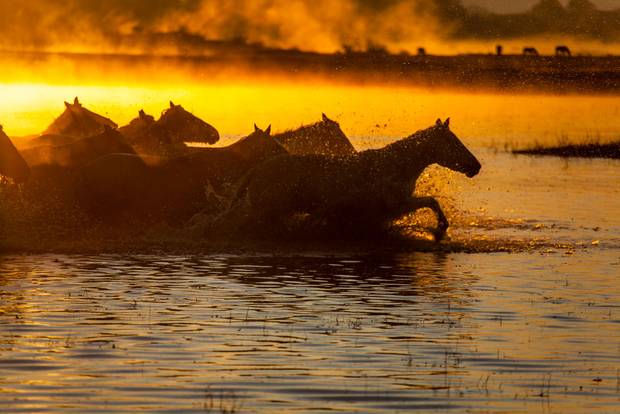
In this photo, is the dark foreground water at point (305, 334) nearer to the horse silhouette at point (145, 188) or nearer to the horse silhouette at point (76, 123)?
the horse silhouette at point (145, 188)

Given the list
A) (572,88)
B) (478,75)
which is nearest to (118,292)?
(572,88)

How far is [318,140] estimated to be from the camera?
29078mm

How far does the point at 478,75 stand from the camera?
11606cm

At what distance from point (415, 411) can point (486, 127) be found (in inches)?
2059

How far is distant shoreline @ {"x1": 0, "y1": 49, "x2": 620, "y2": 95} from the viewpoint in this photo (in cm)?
10856

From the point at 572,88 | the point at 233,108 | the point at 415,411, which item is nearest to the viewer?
the point at 415,411

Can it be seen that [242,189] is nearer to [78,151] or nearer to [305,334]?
[78,151]

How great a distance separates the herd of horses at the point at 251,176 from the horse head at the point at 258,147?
16 mm

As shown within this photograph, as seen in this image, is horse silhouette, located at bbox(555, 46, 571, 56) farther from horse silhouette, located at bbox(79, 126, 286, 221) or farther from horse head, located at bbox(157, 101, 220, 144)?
horse silhouette, located at bbox(79, 126, 286, 221)

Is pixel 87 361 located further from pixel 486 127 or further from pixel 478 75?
pixel 478 75

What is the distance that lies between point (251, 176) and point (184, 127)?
7.93m

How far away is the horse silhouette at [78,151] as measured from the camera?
2625cm

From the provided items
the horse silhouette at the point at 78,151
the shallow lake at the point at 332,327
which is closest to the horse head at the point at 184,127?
the horse silhouette at the point at 78,151

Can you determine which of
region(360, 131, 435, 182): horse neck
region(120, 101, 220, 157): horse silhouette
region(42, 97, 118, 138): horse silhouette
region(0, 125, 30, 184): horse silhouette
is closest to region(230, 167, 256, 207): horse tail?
region(360, 131, 435, 182): horse neck
